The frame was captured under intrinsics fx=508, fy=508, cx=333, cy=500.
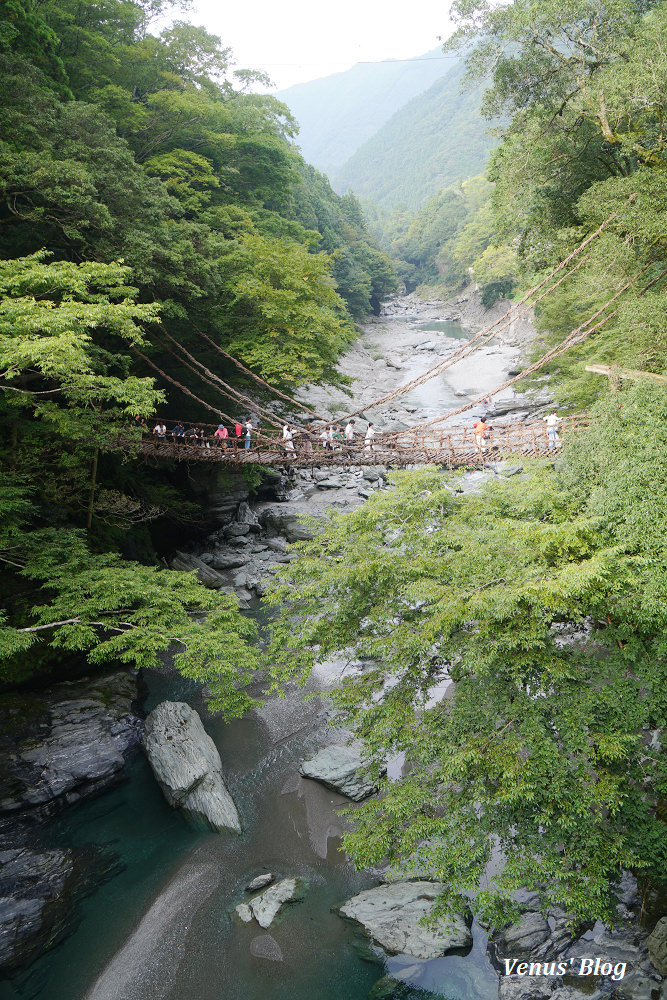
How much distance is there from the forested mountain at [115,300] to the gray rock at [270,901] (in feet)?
5.76

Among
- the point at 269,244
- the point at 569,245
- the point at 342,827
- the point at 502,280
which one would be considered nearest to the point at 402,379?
the point at 502,280

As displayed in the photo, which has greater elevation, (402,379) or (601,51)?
(601,51)

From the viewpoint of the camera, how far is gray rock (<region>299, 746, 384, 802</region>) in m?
6.05

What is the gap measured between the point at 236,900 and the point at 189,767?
1572 mm

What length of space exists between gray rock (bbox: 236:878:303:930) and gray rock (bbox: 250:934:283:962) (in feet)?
0.32

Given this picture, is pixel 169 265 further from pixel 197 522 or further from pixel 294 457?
pixel 197 522

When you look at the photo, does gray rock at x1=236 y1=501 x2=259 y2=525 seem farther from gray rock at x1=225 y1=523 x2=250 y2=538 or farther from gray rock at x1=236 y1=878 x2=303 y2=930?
gray rock at x1=236 y1=878 x2=303 y2=930

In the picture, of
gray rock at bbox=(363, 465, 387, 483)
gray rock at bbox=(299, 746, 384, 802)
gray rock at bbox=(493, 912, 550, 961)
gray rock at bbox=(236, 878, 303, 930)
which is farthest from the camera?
gray rock at bbox=(363, 465, 387, 483)

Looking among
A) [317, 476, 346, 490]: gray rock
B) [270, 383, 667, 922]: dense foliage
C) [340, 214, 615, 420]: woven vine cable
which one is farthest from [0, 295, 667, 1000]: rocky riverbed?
[317, 476, 346, 490]: gray rock

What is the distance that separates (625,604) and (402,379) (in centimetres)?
2294

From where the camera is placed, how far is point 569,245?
8414 millimetres

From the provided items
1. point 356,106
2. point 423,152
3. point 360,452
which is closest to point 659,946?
point 360,452

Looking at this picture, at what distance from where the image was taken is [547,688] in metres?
3.76

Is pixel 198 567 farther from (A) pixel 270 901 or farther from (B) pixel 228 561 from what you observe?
(A) pixel 270 901
